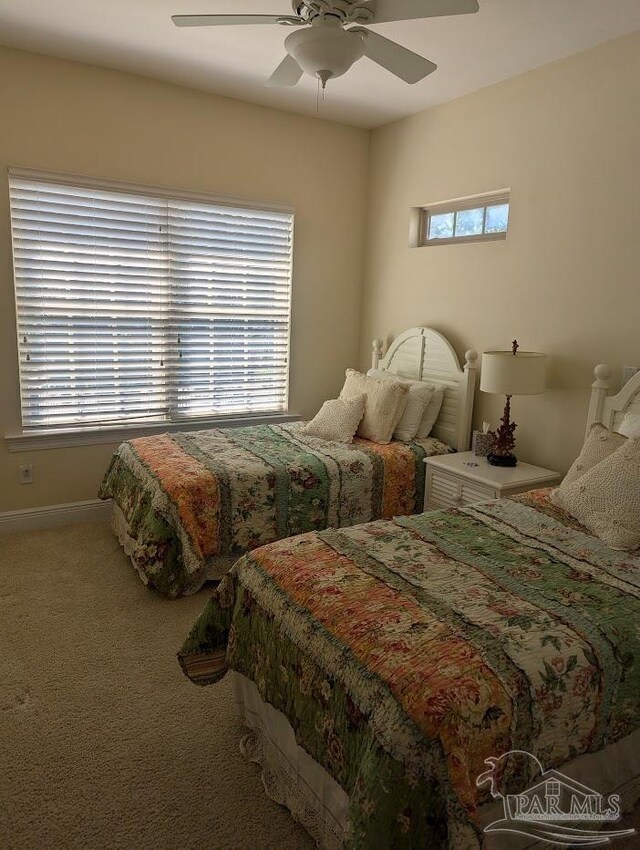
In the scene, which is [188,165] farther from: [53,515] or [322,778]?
[322,778]

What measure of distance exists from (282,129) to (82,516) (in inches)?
122

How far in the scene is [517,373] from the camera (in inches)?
127

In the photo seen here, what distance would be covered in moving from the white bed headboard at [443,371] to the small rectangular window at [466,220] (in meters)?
0.69

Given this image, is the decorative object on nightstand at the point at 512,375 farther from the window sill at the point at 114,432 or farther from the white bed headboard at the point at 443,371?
the window sill at the point at 114,432

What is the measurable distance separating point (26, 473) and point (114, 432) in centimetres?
60

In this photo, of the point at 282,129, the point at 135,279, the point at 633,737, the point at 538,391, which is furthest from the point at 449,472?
the point at 282,129

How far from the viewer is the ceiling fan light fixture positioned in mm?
2064

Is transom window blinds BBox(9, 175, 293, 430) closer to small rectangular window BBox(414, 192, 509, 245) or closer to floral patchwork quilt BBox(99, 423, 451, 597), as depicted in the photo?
floral patchwork quilt BBox(99, 423, 451, 597)

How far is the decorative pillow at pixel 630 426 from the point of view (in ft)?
8.95

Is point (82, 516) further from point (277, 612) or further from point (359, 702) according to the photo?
point (359, 702)

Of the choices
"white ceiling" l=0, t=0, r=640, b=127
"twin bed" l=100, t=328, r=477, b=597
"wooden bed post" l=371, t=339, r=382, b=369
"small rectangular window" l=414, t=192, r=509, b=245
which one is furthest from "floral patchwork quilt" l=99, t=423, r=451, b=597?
"white ceiling" l=0, t=0, r=640, b=127

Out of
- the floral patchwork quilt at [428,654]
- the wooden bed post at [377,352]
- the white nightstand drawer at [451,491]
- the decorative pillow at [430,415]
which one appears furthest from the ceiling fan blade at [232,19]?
the wooden bed post at [377,352]

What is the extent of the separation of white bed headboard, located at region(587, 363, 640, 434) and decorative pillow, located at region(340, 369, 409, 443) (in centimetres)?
119

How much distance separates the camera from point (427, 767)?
1.35 metres
